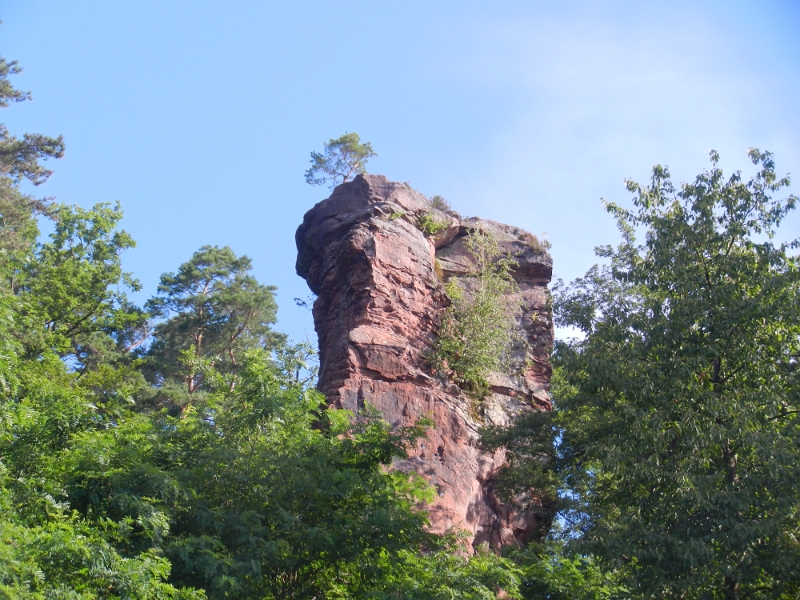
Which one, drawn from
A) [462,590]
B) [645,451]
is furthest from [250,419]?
[645,451]

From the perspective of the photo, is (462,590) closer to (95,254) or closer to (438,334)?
(438,334)

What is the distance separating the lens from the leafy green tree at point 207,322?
94.2ft

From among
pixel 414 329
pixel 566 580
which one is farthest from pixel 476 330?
pixel 566 580

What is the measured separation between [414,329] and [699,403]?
8.34 m

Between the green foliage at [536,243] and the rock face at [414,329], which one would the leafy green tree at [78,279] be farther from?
the green foliage at [536,243]

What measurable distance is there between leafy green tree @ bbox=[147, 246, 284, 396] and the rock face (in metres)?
6.86

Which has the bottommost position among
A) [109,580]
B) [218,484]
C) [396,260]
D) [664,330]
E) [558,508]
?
[109,580]

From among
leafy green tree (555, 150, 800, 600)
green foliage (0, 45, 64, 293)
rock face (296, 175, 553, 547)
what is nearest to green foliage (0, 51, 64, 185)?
green foliage (0, 45, 64, 293)

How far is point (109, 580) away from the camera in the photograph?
838 cm

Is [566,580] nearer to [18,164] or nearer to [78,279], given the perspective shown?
[78,279]

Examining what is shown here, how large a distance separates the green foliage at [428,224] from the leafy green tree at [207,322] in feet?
28.0

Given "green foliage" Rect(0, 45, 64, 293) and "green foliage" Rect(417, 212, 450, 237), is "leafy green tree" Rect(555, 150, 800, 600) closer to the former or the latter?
"green foliage" Rect(417, 212, 450, 237)

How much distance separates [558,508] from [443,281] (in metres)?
7.80

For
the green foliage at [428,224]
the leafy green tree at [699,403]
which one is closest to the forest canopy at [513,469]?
the leafy green tree at [699,403]
